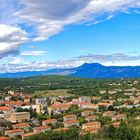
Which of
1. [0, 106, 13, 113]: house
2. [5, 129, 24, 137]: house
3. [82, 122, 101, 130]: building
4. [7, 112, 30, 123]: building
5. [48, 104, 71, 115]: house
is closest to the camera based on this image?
[5, 129, 24, 137]: house

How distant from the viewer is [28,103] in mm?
69938

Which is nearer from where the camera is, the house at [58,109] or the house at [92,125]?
the house at [92,125]

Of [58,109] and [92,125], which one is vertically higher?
[58,109]

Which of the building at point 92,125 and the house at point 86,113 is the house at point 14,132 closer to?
the building at point 92,125

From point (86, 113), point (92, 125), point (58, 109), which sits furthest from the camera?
point (58, 109)

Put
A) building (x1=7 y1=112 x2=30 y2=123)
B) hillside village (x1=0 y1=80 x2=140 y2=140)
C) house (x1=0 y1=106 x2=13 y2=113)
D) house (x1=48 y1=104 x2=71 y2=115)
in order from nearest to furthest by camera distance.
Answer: hillside village (x1=0 y1=80 x2=140 y2=140) < building (x1=7 y1=112 x2=30 y2=123) < house (x1=48 y1=104 x2=71 y2=115) < house (x1=0 y1=106 x2=13 y2=113)

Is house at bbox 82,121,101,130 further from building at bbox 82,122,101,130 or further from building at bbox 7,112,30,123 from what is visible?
building at bbox 7,112,30,123

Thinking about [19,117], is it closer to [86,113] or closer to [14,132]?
[86,113]

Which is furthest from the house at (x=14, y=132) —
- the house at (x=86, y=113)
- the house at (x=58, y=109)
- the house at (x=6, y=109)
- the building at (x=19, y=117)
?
the house at (x=6, y=109)

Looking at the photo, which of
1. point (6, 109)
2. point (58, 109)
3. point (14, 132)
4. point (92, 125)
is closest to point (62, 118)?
point (58, 109)

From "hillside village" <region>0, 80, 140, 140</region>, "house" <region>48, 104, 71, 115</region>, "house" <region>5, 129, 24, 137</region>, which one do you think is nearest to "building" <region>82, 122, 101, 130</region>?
"hillside village" <region>0, 80, 140, 140</region>

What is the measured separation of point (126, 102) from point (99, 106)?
581cm

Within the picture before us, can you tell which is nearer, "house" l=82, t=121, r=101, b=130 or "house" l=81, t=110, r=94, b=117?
"house" l=82, t=121, r=101, b=130

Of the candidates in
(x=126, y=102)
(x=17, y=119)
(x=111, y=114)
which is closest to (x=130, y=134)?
(x=111, y=114)
